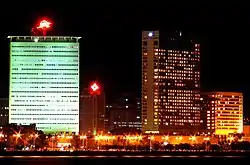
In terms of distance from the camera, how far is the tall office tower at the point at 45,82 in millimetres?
193875

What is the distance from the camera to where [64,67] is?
195m

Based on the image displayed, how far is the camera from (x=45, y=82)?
19688 centimetres

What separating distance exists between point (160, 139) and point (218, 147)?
25477 mm
